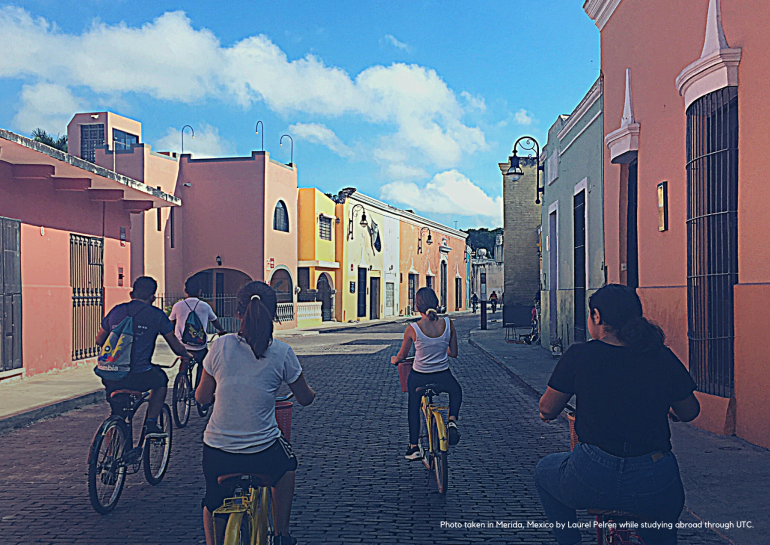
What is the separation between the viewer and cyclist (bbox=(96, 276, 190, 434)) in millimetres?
5582

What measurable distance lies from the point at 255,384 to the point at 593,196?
11.4 metres

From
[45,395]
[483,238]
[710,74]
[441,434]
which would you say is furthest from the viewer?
[483,238]

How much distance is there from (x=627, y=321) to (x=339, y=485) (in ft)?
11.4

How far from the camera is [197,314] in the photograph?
881cm

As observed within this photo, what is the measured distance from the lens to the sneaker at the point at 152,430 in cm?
580

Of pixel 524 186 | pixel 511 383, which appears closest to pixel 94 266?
pixel 511 383

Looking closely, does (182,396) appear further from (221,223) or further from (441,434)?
(221,223)

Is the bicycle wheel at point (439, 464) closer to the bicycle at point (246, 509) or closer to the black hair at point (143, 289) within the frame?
the bicycle at point (246, 509)

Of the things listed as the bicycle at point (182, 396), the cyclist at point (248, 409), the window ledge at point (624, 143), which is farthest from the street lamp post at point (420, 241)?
the cyclist at point (248, 409)

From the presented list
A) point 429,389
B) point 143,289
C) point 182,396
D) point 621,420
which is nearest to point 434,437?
point 429,389

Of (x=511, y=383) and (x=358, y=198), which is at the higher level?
(x=358, y=198)

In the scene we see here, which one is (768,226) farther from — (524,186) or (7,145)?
(524,186)

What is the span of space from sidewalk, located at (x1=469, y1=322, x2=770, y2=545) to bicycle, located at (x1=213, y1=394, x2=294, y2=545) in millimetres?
2922

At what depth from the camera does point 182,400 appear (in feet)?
28.2
